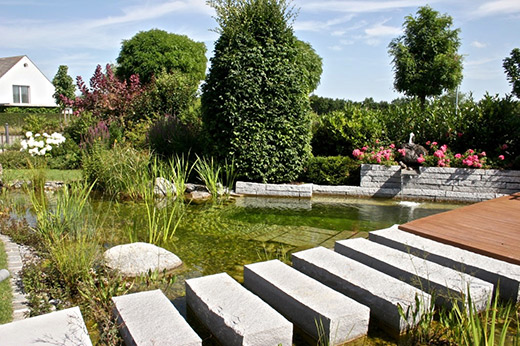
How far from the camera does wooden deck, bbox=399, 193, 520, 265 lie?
11.8 ft

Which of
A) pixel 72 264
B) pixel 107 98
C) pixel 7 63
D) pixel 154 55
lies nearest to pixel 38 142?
pixel 107 98

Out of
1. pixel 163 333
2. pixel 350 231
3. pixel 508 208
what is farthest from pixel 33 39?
pixel 508 208

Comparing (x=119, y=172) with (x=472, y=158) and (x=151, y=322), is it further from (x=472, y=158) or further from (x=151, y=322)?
(x=472, y=158)

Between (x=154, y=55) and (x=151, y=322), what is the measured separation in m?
26.9

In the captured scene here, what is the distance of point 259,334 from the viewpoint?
2.23 m

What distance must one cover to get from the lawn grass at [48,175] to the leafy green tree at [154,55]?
18.2 metres

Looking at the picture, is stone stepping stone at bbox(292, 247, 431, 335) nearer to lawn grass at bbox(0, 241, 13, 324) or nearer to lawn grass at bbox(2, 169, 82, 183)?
lawn grass at bbox(0, 241, 13, 324)

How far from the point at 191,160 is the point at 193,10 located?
306 centimetres

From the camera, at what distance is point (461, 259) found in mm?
3334

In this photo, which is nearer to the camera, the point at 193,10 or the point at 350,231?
the point at 350,231

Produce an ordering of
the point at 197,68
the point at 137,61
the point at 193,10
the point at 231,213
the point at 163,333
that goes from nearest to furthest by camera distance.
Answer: the point at 163,333
the point at 231,213
the point at 193,10
the point at 137,61
the point at 197,68

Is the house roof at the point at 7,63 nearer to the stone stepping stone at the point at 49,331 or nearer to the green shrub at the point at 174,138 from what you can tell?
the green shrub at the point at 174,138

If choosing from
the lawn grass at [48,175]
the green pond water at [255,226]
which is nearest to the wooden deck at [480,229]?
the green pond water at [255,226]

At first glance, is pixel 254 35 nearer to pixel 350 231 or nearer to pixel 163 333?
pixel 350 231
